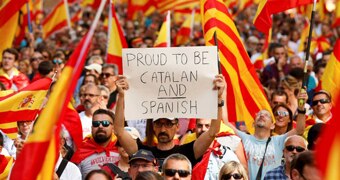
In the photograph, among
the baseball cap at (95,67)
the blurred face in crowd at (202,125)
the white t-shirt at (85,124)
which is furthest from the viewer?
the baseball cap at (95,67)

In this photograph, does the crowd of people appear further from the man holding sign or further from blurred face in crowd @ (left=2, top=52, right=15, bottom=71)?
blurred face in crowd @ (left=2, top=52, right=15, bottom=71)

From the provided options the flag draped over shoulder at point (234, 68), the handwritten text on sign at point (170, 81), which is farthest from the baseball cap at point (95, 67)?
the handwritten text on sign at point (170, 81)

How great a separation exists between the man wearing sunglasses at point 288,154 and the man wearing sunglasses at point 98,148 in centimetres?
173

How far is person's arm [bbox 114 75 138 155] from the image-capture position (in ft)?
31.3

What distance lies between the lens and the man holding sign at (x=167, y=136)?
9.42 metres

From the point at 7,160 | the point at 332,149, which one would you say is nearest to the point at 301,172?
the point at 332,149

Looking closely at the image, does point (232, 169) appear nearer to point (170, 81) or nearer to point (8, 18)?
point (170, 81)

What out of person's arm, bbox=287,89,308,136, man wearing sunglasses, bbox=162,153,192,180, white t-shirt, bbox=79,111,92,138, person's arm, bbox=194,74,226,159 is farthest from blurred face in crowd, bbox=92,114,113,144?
man wearing sunglasses, bbox=162,153,192,180

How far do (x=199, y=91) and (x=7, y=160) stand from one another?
5.53ft

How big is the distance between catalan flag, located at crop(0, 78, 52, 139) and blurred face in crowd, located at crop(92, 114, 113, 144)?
0.57m

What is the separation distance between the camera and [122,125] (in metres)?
9.58

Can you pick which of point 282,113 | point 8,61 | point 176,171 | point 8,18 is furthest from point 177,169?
point 8,61

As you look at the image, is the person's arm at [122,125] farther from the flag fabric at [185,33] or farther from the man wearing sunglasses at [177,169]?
the flag fabric at [185,33]

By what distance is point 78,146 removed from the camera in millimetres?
11148
